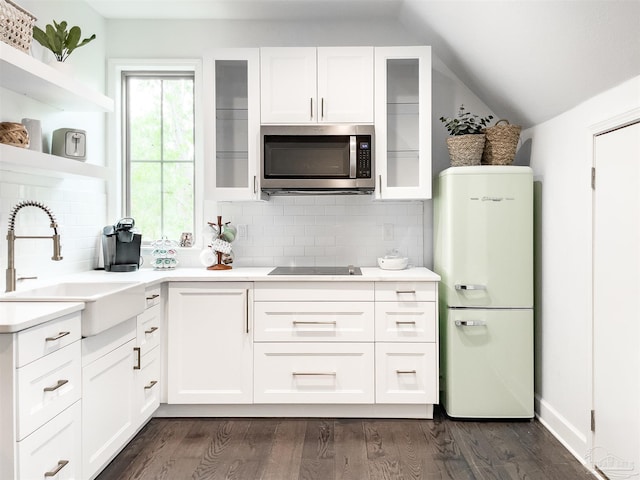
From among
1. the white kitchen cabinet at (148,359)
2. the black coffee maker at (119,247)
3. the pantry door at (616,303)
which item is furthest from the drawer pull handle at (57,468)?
the pantry door at (616,303)

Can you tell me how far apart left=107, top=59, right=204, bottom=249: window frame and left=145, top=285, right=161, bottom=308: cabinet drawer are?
0.74 metres

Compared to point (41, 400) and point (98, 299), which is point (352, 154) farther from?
point (41, 400)

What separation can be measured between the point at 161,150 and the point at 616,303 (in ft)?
10.1

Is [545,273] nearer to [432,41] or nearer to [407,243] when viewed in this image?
[407,243]

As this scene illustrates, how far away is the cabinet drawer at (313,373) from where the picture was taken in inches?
112

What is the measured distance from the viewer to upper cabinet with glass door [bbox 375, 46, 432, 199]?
9.98 feet

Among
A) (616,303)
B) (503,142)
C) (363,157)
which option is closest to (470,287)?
(616,303)

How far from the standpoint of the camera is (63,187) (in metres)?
2.88

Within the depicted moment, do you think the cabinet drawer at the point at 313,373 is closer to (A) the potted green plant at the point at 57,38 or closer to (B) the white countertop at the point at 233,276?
(B) the white countertop at the point at 233,276

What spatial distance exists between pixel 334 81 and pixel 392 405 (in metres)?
2.09

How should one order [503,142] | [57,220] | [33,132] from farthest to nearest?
[503,142]
[57,220]
[33,132]

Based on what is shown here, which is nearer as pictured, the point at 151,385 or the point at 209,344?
the point at 151,385

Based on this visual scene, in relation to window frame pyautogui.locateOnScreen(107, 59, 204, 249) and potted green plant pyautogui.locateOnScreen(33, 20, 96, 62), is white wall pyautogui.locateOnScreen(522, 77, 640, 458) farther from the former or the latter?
potted green plant pyautogui.locateOnScreen(33, 20, 96, 62)

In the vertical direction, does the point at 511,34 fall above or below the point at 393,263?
above
